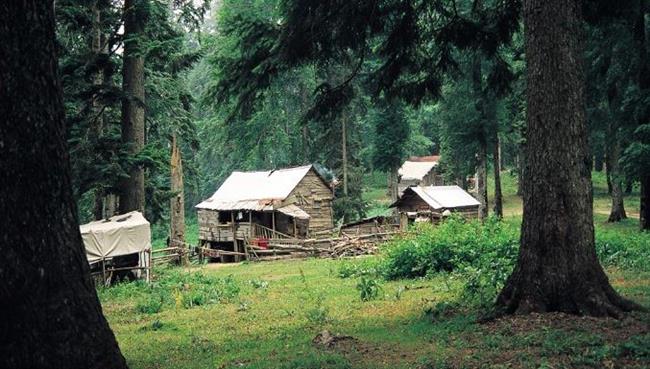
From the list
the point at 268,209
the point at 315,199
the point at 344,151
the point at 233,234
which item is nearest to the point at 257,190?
the point at 268,209

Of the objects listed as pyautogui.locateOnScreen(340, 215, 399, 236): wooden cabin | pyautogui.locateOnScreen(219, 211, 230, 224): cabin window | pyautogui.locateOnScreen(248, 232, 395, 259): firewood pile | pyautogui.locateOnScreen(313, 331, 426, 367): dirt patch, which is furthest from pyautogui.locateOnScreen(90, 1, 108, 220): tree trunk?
pyautogui.locateOnScreen(219, 211, 230, 224): cabin window

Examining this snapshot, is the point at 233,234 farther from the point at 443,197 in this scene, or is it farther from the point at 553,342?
the point at 553,342

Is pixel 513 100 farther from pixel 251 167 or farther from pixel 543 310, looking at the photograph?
pixel 543 310

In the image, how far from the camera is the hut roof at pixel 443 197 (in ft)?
147

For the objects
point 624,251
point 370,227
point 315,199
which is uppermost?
point 315,199

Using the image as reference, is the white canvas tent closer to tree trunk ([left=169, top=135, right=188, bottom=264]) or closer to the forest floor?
the forest floor

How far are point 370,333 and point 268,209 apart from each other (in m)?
33.4

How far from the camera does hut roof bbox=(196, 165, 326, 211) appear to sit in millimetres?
42906

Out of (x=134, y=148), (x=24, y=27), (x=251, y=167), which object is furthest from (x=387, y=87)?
(x=251, y=167)

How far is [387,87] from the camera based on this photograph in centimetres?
1287

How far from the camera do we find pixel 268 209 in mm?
42000

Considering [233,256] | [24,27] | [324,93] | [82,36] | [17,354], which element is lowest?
[233,256]

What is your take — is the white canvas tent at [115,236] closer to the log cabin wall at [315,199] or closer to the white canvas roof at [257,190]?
the white canvas roof at [257,190]

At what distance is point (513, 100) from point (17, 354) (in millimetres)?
44258
